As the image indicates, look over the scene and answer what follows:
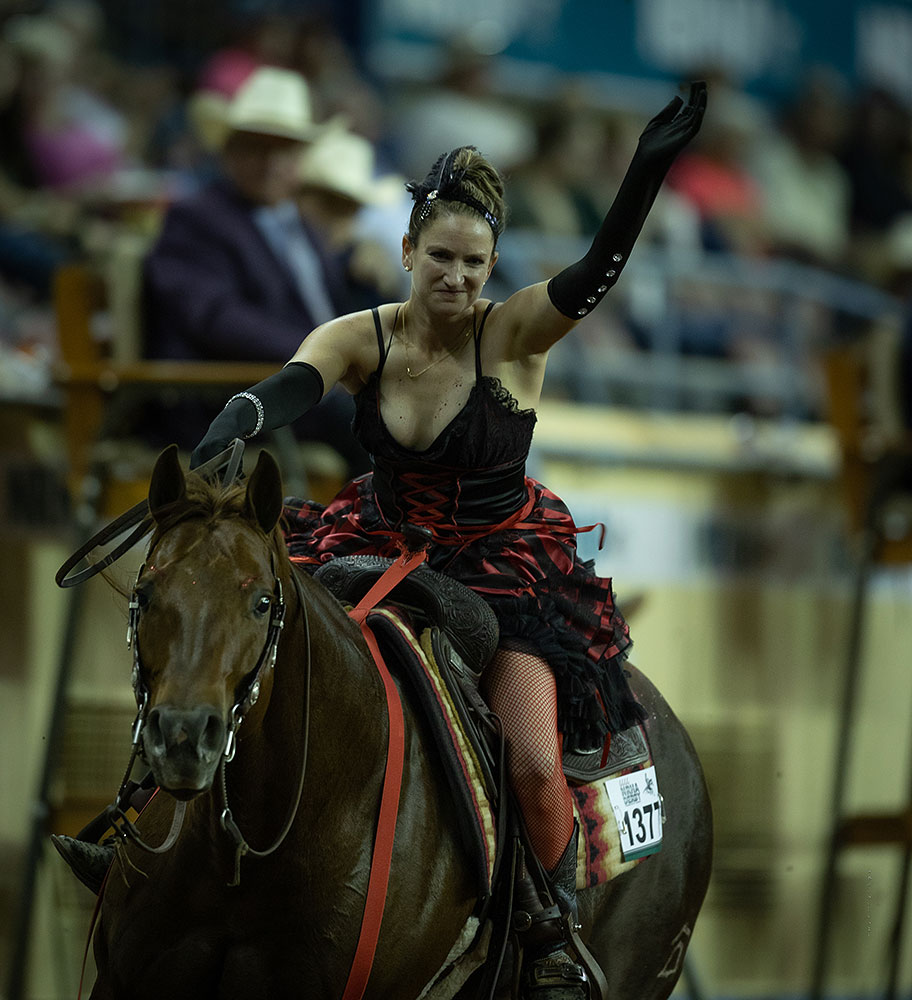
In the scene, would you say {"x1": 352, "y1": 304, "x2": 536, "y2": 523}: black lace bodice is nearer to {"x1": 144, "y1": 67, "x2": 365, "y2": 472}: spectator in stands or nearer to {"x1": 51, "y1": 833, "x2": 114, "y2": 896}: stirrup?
{"x1": 51, "y1": 833, "x2": 114, "y2": 896}: stirrup

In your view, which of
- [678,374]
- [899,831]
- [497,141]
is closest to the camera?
[899,831]

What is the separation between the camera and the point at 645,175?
3455 mm

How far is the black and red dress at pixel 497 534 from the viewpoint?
372 centimetres

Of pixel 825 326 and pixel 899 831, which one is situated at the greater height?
pixel 825 326

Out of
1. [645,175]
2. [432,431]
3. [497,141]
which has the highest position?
[497,141]

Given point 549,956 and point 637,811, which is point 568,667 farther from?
point 549,956

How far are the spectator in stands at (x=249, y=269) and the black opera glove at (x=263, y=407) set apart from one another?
2986 mm

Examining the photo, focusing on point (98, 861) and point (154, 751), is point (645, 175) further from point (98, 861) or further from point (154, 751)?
point (98, 861)

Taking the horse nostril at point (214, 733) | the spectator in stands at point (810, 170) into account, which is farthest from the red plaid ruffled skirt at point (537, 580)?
the spectator in stands at point (810, 170)

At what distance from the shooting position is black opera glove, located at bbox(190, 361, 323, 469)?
3.18 metres

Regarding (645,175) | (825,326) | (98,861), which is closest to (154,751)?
(98,861)

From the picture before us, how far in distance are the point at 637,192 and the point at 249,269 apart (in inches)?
139

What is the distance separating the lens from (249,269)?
677cm

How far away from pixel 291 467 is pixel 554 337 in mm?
2719
